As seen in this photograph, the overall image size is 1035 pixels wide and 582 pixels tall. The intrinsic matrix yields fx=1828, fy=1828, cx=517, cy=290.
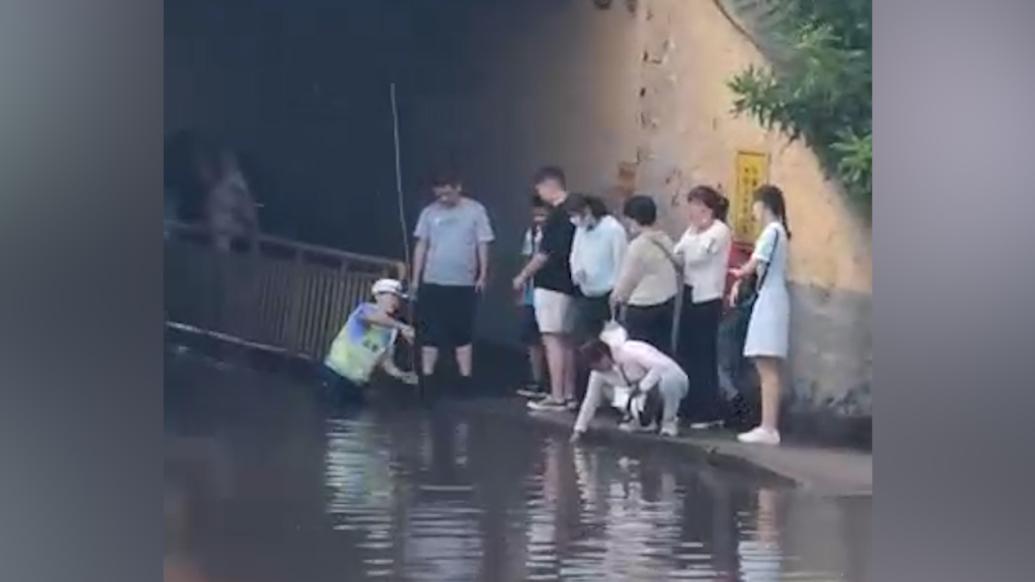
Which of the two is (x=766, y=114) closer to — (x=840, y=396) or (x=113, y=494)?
(x=840, y=396)

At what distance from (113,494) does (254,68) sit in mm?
1710

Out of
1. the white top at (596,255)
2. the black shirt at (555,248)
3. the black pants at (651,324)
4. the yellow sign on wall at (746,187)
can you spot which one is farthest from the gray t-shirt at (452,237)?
the yellow sign on wall at (746,187)

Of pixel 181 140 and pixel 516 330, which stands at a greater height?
pixel 181 140

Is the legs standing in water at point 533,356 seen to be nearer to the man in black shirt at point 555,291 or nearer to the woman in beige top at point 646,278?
the man in black shirt at point 555,291

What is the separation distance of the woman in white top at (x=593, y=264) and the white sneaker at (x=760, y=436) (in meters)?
0.70

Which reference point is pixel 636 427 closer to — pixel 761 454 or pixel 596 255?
pixel 761 454

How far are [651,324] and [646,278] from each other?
178 mm

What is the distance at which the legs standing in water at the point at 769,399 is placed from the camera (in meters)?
7.09

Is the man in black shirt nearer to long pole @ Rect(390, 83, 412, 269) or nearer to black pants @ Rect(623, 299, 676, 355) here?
black pants @ Rect(623, 299, 676, 355)

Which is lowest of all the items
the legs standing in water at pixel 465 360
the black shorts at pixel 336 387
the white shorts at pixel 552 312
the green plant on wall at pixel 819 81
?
the black shorts at pixel 336 387

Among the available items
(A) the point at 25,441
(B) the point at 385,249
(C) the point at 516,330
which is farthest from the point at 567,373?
(A) the point at 25,441

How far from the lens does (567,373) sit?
7008 millimetres

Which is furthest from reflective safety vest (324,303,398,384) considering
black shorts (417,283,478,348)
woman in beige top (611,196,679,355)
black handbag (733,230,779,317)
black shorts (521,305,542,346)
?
black handbag (733,230,779,317)

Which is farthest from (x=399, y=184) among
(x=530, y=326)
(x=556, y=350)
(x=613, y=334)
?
(x=613, y=334)
